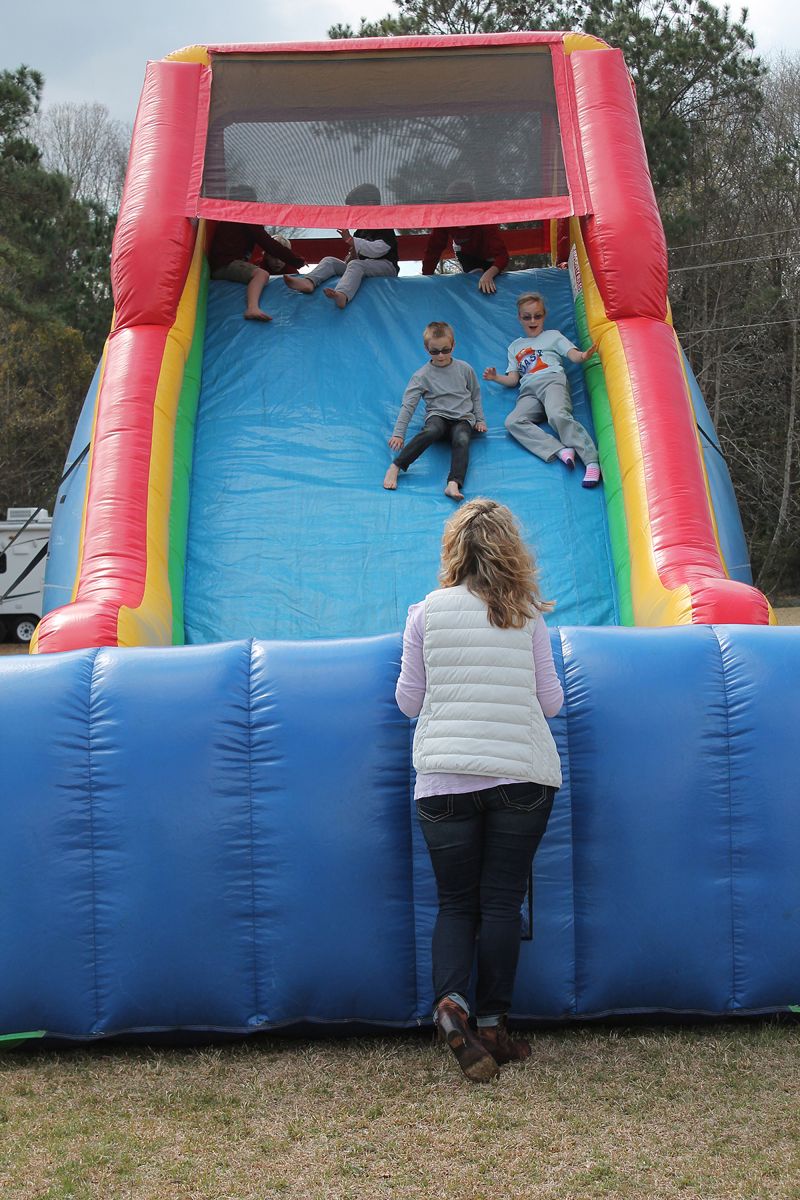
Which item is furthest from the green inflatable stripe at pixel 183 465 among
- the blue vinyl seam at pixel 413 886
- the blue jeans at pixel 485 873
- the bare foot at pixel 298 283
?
the blue jeans at pixel 485 873

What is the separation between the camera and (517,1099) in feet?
8.12

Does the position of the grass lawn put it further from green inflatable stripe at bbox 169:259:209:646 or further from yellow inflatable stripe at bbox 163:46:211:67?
yellow inflatable stripe at bbox 163:46:211:67

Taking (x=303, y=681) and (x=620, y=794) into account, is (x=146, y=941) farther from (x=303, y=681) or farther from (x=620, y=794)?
(x=620, y=794)

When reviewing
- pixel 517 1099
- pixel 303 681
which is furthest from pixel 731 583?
pixel 517 1099

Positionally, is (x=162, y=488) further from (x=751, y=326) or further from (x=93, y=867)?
(x=751, y=326)

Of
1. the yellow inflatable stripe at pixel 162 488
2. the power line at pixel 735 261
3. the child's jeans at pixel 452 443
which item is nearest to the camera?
the yellow inflatable stripe at pixel 162 488

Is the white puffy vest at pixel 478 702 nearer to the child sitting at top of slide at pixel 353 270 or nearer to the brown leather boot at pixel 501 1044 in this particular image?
the brown leather boot at pixel 501 1044

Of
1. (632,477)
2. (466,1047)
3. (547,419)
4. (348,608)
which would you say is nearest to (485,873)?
(466,1047)

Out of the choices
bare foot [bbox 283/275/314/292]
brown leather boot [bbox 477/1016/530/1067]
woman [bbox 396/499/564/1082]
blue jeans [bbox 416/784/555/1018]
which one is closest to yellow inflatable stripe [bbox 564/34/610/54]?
bare foot [bbox 283/275/314/292]

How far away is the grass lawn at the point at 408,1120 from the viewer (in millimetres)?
2141

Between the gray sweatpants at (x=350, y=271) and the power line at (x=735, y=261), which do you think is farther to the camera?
the power line at (x=735, y=261)

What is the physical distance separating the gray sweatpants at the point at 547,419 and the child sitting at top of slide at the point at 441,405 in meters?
0.18

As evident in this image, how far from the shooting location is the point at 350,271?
6.52m

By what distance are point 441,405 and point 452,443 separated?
0.19 m
